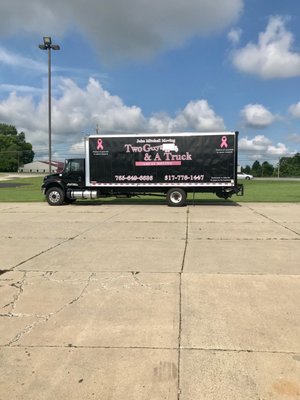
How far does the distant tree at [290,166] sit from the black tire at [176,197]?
114692 millimetres

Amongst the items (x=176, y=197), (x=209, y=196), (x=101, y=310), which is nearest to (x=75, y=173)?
(x=176, y=197)

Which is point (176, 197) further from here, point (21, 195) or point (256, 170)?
point (256, 170)

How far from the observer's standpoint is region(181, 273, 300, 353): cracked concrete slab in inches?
161

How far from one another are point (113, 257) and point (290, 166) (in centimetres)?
A: 13396

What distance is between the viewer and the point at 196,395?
315 centimetres

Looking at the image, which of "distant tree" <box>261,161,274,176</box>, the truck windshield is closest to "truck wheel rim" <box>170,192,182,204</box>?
the truck windshield

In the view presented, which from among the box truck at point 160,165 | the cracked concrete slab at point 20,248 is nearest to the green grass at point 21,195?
the box truck at point 160,165

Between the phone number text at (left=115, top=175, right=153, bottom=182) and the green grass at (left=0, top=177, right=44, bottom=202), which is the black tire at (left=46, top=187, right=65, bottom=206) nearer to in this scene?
the phone number text at (left=115, top=175, right=153, bottom=182)

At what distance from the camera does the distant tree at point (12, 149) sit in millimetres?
145500

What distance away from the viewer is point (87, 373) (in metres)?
3.48

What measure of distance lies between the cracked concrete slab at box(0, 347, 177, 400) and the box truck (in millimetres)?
16091

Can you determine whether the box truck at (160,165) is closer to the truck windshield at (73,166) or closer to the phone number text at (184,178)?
the phone number text at (184,178)

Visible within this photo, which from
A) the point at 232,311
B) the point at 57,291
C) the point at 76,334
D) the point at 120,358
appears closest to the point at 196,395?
the point at 120,358

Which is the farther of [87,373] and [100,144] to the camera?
[100,144]
